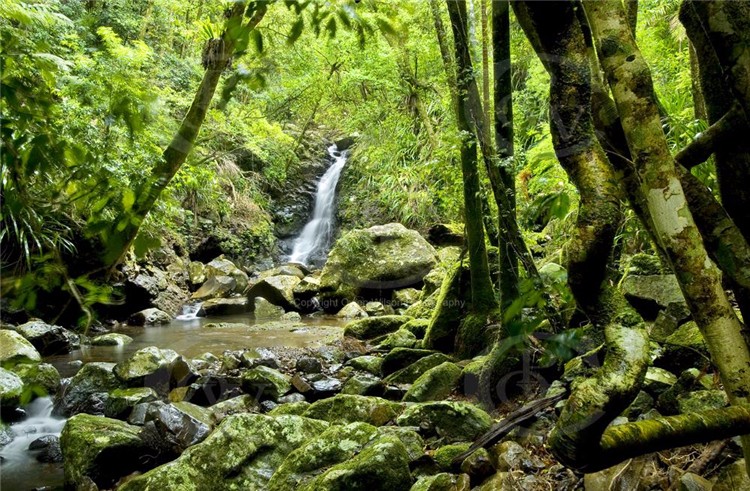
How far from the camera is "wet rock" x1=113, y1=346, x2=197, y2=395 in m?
5.57

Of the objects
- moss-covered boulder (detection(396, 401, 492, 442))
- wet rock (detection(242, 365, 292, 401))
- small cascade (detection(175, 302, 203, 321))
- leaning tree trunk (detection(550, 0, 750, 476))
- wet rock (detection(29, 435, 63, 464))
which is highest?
leaning tree trunk (detection(550, 0, 750, 476))

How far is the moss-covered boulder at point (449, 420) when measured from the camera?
3406 mm

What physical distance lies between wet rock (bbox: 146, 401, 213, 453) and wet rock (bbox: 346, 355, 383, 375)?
2.11m

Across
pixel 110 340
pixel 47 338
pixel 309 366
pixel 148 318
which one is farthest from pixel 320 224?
pixel 309 366

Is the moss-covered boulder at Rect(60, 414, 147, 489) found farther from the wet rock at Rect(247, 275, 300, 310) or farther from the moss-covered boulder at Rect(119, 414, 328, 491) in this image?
the wet rock at Rect(247, 275, 300, 310)

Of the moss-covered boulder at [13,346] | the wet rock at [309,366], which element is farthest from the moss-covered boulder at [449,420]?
the moss-covered boulder at [13,346]

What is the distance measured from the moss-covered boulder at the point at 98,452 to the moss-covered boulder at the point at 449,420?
215cm

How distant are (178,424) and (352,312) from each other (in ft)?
22.3

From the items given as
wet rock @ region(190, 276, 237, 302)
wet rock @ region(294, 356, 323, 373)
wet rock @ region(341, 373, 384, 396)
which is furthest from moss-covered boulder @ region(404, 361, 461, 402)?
wet rock @ region(190, 276, 237, 302)

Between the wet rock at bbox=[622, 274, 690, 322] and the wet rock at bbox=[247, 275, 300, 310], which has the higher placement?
the wet rock at bbox=[622, 274, 690, 322]

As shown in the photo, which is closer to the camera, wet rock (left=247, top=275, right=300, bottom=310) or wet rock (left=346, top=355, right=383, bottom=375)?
wet rock (left=346, top=355, right=383, bottom=375)

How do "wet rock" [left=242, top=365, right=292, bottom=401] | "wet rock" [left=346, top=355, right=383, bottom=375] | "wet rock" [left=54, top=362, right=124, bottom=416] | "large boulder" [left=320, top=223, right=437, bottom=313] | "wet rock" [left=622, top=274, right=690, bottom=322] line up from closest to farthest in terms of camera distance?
"wet rock" [left=622, top=274, right=690, bottom=322] < "wet rock" [left=54, top=362, right=124, bottom=416] < "wet rock" [left=242, top=365, right=292, bottom=401] < "wet rock" [left=346, top=355, right=383, bottom=375] < "large boulder" [left=320, top=223, right=437, bottom=313]

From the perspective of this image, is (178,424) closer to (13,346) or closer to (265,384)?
(265,384)

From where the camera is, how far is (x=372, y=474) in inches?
106
